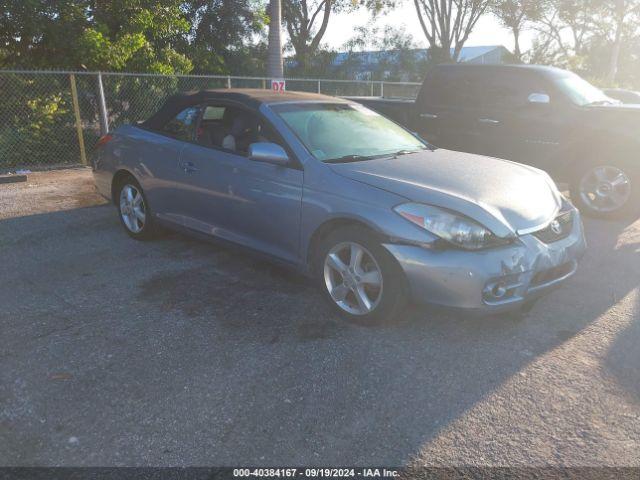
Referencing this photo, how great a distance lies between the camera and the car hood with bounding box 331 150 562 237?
3.50 meters

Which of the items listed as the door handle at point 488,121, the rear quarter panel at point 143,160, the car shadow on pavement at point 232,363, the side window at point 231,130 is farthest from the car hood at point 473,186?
the door handle at point 488,121

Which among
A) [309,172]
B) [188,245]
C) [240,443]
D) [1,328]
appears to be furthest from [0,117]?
[240,443]

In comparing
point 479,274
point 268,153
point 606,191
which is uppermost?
point 268,153

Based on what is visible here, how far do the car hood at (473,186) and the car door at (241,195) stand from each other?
489 mm

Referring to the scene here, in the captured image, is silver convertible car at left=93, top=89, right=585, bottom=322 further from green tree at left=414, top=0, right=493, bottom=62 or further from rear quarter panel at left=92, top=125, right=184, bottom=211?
green tree at left=414, top=0, right=493, bottom=62

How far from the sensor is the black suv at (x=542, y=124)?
6535mm

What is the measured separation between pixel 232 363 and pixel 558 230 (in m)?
2.43

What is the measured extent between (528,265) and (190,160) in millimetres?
3003

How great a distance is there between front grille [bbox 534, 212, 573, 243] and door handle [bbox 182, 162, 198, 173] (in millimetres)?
2902

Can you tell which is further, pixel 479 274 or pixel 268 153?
pixel 268 153

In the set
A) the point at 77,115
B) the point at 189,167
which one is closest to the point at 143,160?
the point at 189,167

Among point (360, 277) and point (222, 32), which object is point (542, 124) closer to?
point (360, 277)

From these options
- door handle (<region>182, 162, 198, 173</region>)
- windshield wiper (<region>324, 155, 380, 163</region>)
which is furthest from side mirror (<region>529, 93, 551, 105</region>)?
door handle (<region>182, 162, 198, 173</region>)

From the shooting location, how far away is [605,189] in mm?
6695
